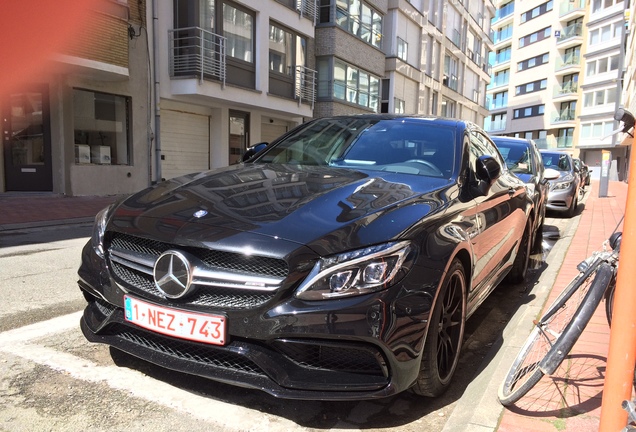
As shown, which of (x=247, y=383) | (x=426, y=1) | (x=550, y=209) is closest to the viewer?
(x=247, y=383)

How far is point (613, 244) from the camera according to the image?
8.18ft

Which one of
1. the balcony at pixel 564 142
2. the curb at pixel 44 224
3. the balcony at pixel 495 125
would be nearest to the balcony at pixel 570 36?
the balcony at pixel 564 142

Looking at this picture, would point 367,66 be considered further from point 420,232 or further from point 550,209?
point 420,232

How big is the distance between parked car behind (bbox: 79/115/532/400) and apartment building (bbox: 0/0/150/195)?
11.2 m

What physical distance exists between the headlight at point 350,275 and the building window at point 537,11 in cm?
6665

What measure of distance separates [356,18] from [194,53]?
1100 cm

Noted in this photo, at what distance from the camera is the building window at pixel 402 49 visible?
28025 mm

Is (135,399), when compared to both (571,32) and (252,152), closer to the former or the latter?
(252,152)

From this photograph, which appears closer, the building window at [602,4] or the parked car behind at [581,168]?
the parked car behind at [581,168]

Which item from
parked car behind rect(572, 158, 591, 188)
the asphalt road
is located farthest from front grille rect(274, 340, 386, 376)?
parked car behind rect(572, 158, 591, 188)

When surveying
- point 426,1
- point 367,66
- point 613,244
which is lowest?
point 613,244

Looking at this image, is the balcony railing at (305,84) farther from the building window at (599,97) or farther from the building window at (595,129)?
the building window at (599,97)

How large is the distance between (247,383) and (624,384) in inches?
57.4

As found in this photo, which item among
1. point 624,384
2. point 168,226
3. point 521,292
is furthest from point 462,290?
point 521,292
